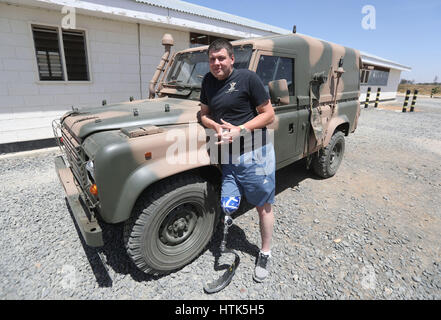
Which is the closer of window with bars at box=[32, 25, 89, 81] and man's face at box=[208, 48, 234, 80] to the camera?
man's face at box=[208, 48, 234, 80]

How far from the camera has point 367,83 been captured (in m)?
18.8

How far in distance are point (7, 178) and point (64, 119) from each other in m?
2.49

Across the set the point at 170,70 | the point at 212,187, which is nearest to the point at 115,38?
the point at 170,70

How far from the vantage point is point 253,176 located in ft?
7.62

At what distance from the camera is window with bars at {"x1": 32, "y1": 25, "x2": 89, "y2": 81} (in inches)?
236

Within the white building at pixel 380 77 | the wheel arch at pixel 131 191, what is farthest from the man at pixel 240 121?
the white building at pixel 380 77

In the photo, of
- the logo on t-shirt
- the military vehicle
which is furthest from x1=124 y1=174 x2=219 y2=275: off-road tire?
the logo on t-shirt

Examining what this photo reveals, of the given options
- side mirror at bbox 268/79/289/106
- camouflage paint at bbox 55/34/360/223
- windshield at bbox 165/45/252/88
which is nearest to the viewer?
camouflage paint at bbox 55/34/360/223

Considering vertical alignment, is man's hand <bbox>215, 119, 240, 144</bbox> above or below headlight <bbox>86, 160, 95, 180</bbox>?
above

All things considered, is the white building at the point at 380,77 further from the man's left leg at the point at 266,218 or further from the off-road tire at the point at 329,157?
the man's left leg at the point at 266,218

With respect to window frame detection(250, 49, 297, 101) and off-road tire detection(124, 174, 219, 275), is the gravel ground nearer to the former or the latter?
off-road tire detection(124, 174, 219, 275)

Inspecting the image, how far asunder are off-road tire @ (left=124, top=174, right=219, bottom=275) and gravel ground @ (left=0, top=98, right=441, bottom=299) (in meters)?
0.22

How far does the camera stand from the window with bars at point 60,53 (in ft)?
19.6
